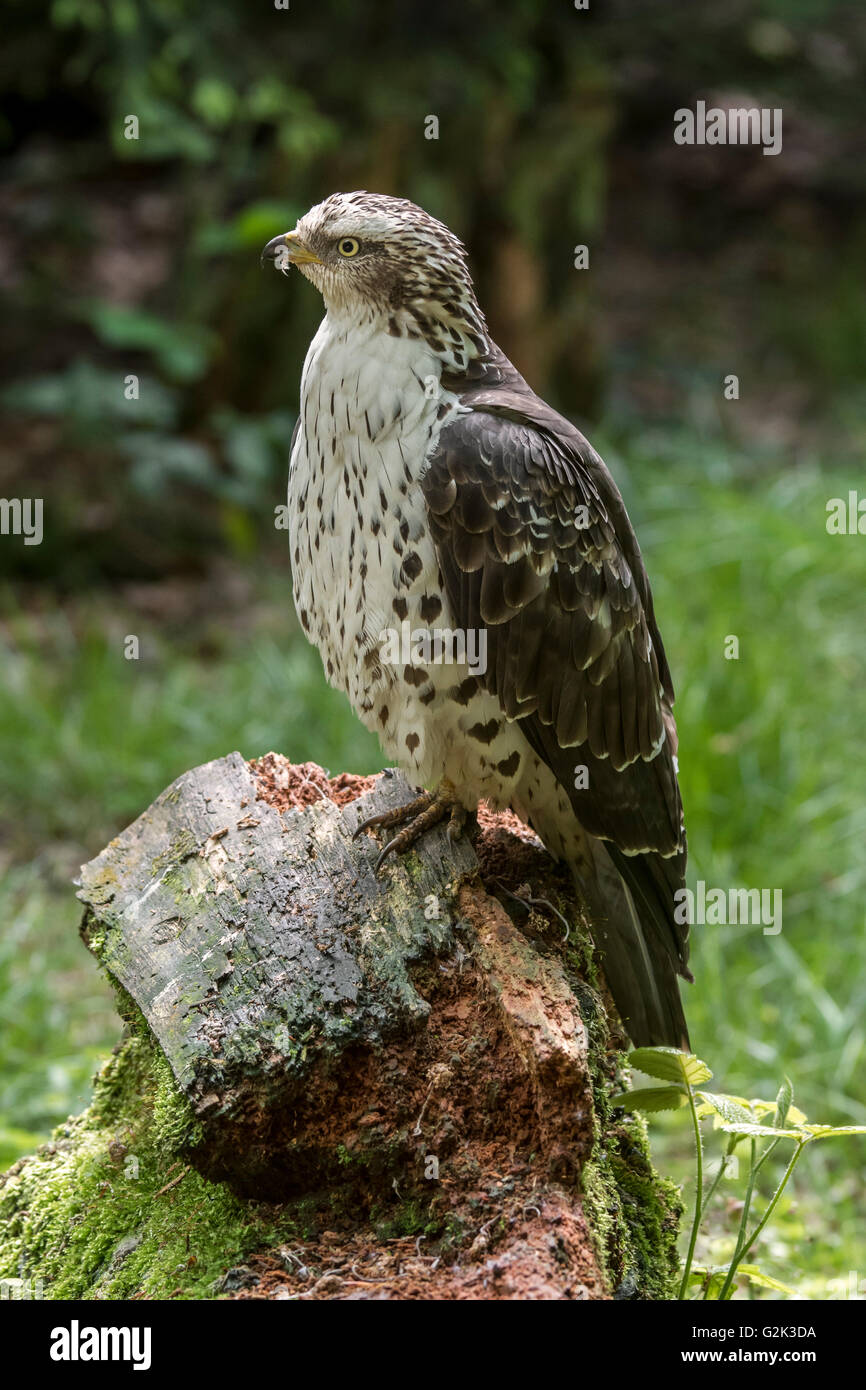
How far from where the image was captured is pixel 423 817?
3369mm

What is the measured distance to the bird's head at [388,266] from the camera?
3248mm

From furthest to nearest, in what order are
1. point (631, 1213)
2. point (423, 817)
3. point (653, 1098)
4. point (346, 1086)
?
point (423, 817)
point (631, 1213)
point (346, 1086)
point (653, 1098)

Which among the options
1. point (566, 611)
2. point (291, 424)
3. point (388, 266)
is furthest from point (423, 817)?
point (291, 424)

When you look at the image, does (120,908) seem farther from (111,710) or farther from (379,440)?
(111,710)

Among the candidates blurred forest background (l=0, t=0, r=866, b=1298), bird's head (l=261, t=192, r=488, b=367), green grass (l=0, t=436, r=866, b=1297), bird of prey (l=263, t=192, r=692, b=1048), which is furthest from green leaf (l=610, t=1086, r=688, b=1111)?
blurred forest background (l=0, t=0, r=866, b=1298)

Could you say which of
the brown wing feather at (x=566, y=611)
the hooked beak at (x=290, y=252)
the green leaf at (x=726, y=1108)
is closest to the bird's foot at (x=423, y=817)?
the brown wing feather at (x=566, y=611)

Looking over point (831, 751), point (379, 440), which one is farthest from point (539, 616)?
point (831, 751)

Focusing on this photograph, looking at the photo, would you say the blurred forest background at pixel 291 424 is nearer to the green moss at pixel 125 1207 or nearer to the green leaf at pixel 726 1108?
the green moss at pixel 125 1207

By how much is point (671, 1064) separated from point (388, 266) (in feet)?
6.28

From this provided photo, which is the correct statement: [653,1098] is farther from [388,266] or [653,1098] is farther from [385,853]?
[388,266]

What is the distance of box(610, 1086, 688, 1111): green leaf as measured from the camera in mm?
2738

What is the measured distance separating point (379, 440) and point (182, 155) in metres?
6.83

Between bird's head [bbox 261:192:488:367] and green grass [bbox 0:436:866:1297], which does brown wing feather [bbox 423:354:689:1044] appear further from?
green grass [bbox 0:436:866:1297]

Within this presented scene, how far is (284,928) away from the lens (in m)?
3.12
